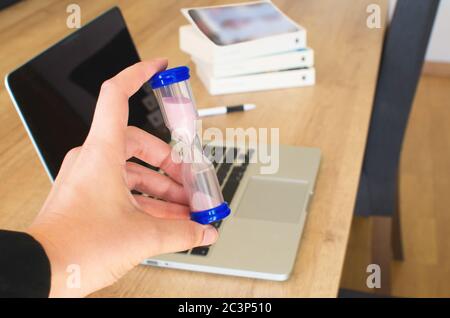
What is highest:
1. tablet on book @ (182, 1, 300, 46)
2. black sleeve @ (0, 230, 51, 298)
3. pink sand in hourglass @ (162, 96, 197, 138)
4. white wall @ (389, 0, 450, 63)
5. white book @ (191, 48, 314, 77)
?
tablet on book @ (182, 1, 300, 46)

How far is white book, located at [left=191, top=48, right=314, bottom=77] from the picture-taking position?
1055 mm

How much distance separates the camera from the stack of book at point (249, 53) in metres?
1.04

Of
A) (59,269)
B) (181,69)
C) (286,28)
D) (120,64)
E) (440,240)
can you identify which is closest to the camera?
(59,269)

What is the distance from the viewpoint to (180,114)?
581 mm

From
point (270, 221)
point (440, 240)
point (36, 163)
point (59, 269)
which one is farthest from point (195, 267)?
point (440, 240)

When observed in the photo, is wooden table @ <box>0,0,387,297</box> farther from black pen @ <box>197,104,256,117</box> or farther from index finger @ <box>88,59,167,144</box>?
index finger @ <box>88,59,167,144</box>

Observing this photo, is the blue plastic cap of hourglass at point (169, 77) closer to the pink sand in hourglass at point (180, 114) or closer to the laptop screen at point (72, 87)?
the pink sand in hourglass at point (180, 114)

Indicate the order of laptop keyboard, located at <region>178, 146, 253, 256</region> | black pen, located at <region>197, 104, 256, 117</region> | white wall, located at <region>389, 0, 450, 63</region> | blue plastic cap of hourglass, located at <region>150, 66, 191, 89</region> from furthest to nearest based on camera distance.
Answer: white wall, located at <region>389, 0, 450, 63</region>, black pen, located at <region>197, 104, 256, 117</region>, laptop keyboard, located at <region>178, 146, 253, 256</region>, blue plastic cap of hourglass, located at <region>150, 66, 191, 89</region>

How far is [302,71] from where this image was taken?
1.08 meters

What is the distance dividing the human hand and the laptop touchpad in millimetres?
199

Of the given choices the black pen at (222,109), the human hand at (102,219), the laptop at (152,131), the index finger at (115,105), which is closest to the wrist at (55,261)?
the human hand at (102,219)

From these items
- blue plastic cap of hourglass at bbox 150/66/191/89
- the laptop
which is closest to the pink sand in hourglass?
blue plastic cap of hourglass at bbox 150/66/191/89
